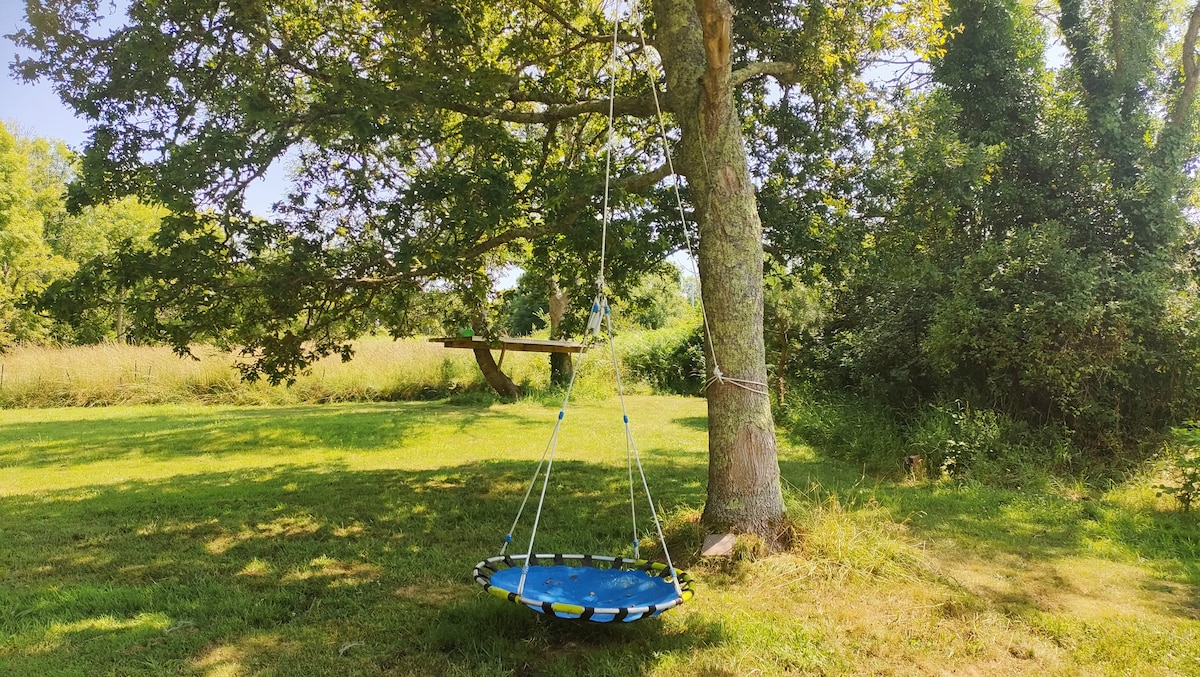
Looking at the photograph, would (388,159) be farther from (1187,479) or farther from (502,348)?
(1187,479)

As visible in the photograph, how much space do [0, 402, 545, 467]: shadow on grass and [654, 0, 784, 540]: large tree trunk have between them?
5550mm

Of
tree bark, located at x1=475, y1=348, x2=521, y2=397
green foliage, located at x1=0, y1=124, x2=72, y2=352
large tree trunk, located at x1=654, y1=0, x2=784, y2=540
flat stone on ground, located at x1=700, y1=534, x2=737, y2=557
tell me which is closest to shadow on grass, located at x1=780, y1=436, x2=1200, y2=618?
large tree trunk, located at x1=654, y1=0, x2=784, y2=540

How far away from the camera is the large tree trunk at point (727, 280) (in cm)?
409

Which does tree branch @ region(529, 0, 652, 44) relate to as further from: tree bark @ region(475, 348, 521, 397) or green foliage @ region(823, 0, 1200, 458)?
tree bark @ region(475, 348, 521, 397)

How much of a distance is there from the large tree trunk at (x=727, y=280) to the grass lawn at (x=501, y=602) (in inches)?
14.1

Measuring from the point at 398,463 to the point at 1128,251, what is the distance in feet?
28.4

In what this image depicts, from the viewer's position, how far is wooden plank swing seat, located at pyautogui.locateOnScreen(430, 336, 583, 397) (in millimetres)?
11336

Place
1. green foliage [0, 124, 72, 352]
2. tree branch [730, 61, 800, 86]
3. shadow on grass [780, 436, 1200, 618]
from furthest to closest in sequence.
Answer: green foliage [0, 124, 72, 352]
tree branch [730, 61, 800, 86]
shadow on grass [780, 436, 1200, 618]

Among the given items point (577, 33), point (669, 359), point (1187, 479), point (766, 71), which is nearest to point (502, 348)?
point (669, 359)

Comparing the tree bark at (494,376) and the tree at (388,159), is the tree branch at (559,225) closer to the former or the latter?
the tree at (388,159)

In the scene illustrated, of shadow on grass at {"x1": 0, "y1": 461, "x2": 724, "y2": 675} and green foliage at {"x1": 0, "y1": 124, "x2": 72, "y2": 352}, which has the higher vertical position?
green foliage at {"x1": 0, "y1": 124, "x2": 72, "y2": 352}

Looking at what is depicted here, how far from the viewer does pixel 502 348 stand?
36.6ft

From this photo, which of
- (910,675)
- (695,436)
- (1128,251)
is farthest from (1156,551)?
(695,436)

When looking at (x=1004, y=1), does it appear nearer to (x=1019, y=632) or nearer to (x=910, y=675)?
(x=1019, y=632)
